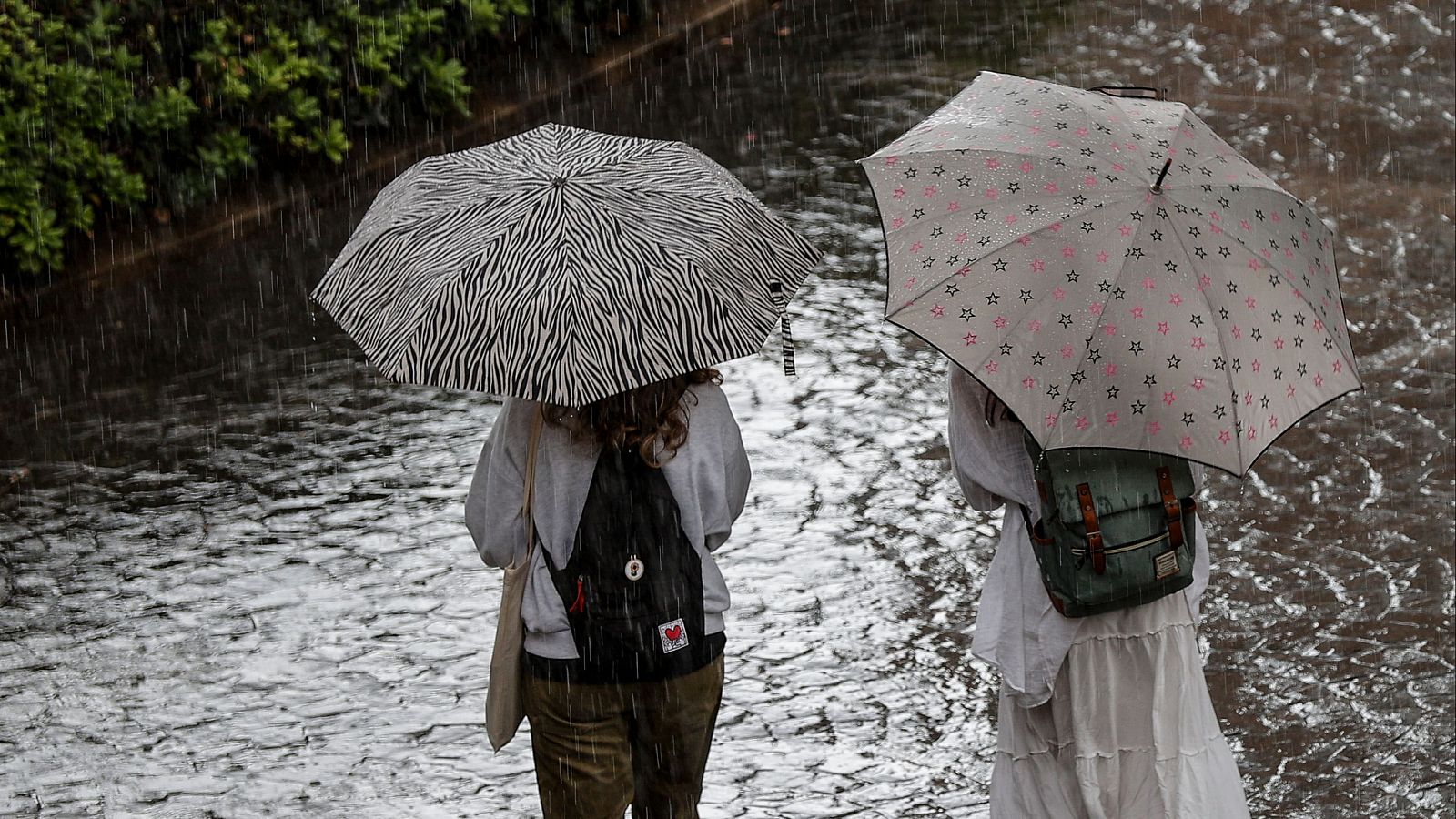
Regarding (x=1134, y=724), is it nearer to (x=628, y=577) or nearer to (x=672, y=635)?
(x=672, y=635)

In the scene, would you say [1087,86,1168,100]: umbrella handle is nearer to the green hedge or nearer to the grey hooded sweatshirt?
the grey hooded sweatshirt

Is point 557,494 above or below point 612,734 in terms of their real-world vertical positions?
above

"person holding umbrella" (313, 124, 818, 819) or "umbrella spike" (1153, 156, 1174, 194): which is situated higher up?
"umbrella spike" (1153, 156, 1174, 194)

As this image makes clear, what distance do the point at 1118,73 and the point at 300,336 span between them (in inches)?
246

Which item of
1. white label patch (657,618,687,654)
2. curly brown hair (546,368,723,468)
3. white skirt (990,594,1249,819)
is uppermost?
curly brown hair (546,368,723,468)

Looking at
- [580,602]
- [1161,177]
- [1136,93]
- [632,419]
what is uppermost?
[1136,93]

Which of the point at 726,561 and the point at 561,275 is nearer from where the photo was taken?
the point at 561,275

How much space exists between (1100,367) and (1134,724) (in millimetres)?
963

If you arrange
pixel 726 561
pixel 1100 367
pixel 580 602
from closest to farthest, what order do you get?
pixel 1100 367, pixel 580 602, pixel 726 561

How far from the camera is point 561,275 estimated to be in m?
3.39

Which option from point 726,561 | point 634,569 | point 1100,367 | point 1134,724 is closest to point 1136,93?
point 1100,367

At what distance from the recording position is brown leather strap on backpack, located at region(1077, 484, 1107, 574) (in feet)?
12.2

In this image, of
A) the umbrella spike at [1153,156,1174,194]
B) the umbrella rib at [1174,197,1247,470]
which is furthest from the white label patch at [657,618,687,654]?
the umbrella spike at [1153,156,1174,194]

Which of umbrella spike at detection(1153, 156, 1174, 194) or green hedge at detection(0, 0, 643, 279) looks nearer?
umbrella spike at detection(1153, 156, 1174, 194)
